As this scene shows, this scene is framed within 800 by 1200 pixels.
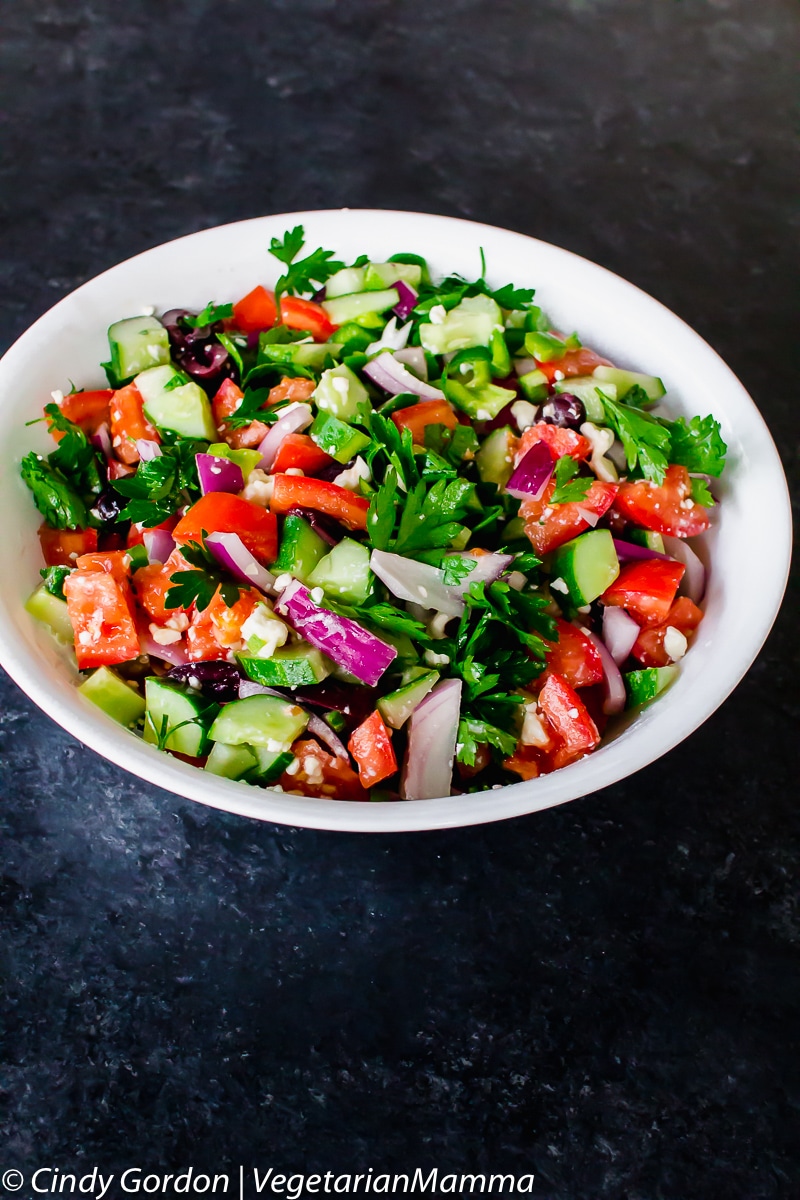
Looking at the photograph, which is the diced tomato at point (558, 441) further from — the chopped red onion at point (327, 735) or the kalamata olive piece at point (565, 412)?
the chopped red onion at point (327, 735)

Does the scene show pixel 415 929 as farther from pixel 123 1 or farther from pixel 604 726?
pixel 123 1

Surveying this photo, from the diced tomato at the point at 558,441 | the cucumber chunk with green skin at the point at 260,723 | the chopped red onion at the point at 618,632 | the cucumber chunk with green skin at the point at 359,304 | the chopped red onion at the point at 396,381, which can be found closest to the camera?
the cucumber chunk with green skin at the point at 260,723

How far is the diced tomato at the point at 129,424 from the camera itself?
226cm

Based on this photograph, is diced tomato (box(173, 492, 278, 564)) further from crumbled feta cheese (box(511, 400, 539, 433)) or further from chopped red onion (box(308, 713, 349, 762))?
crumbled feta cheese (box(511, 400, 539, 433))

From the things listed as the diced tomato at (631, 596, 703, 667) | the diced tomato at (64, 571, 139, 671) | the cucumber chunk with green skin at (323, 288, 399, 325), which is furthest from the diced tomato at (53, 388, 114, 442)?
the diced tomato at (631, 596, 703, 667)

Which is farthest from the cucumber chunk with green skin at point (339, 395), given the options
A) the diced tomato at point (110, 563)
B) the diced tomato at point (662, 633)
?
the diced tomato at point (662, 633)

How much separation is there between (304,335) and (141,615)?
0.88 meters

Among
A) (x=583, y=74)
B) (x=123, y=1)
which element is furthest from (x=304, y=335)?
(x=123, y=1)

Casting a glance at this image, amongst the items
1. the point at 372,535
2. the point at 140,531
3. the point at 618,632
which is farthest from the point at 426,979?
the point at 140,531

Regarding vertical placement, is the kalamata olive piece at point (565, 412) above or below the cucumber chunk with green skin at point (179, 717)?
Result: above

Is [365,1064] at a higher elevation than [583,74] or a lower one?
lower

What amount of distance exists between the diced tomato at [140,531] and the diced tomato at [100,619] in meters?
0.17

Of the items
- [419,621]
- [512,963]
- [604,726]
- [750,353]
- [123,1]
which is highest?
[123,1]

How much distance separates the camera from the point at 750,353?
3010 millimetres
